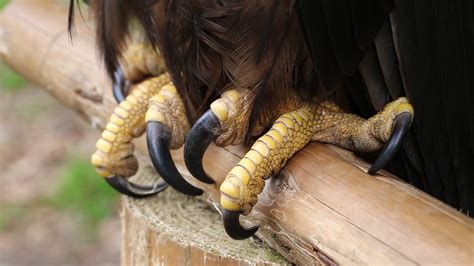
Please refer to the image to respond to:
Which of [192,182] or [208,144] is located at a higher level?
[208,144]

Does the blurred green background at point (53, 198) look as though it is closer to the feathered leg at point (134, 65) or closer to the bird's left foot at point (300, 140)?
the feathered leg at point (134, 65)

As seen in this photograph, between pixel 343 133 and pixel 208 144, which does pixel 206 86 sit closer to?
pixel 208 144

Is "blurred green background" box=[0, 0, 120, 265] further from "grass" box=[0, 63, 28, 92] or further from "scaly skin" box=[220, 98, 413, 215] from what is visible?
"scaly skin" box=[220, 98, 413, 215]

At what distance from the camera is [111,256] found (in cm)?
391

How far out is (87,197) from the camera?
3.93 m

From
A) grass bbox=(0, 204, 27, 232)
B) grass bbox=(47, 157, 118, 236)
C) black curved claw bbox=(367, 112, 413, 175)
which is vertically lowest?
grass bbox=(0, 204, 27, 232)

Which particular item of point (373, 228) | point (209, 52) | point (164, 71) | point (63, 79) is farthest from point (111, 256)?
point (373, 228)

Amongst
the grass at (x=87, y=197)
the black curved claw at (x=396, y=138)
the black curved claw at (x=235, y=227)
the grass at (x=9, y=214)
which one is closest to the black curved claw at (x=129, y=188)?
the black curved claw at (x=235, y=227)

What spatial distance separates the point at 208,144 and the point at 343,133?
267 millimetres

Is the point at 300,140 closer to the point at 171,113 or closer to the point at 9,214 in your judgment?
the point at 171,113

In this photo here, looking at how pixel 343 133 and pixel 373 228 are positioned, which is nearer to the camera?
pixel 373 228

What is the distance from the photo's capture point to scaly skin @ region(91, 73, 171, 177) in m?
1.98

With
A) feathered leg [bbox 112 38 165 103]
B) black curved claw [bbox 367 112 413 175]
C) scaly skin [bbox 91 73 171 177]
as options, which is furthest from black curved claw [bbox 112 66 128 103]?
black curved claw [bbox 367 112 413 175]

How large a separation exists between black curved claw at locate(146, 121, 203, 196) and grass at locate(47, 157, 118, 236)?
2.03m
